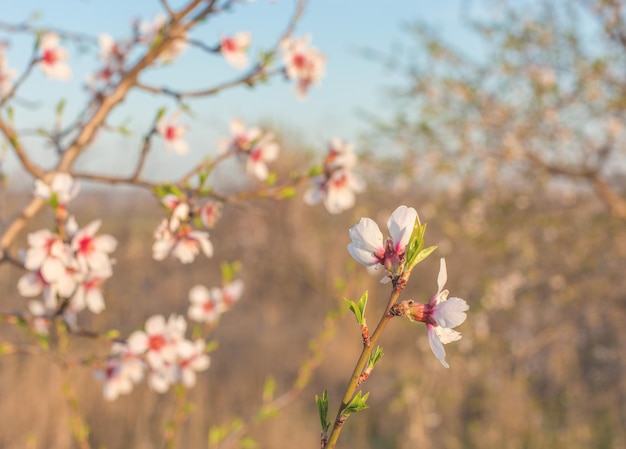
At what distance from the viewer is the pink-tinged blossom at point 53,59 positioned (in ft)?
6.45

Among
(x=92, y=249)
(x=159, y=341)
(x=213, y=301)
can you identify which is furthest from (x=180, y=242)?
(x=213, y=301)

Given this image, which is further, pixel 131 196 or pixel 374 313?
pixel 131 196

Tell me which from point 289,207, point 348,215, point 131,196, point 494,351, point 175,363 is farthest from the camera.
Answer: point 131,196

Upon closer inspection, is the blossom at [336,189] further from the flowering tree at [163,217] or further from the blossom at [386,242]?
the blossom at [386,242]

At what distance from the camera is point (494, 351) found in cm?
477

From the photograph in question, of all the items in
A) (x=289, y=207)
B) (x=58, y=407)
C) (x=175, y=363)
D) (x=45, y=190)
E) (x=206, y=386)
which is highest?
(x=45, y=190)

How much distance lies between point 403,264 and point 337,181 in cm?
100

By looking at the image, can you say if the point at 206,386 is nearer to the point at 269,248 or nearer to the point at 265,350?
the point at 265,350

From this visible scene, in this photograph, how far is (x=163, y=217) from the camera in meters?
1.57

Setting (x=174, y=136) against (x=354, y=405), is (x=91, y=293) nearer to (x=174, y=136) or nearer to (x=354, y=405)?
(x=174, y=136)

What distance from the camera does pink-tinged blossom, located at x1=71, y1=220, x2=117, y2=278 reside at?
1.29 metres

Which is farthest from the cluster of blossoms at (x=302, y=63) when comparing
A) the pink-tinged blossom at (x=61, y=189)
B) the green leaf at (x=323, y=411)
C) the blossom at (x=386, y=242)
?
the green leaf at (x=323, y=411)

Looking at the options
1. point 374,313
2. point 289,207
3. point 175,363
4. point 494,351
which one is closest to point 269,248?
point 289,207

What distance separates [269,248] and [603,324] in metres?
7.26
